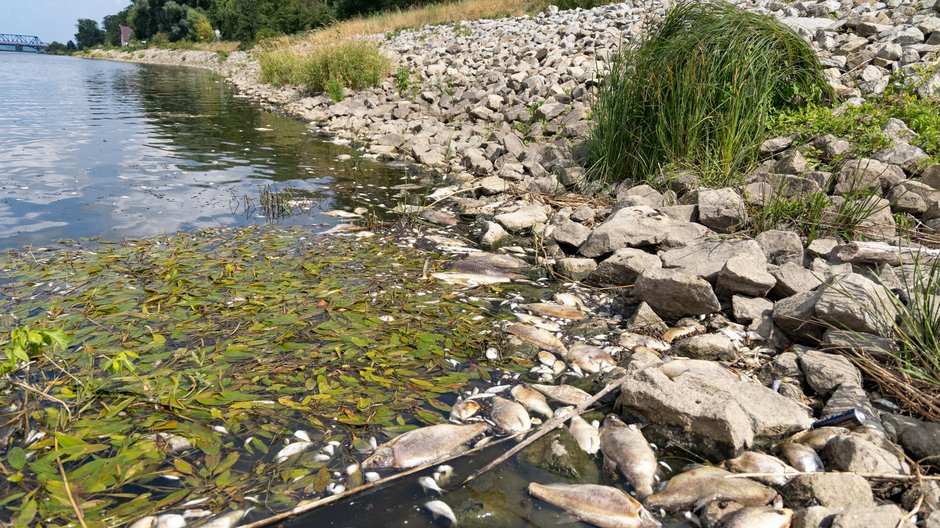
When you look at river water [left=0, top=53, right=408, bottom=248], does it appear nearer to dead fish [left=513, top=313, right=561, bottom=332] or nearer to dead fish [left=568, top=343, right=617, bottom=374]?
dead fish [left=513, top=313, right=561, bottom=332]

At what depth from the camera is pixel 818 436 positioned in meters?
2.63

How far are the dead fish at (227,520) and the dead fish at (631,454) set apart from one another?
1.56 metres

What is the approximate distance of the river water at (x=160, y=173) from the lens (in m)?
5.99

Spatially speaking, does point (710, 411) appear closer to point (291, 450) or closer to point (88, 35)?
point (291, 450)

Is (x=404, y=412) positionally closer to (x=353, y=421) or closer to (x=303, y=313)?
(x=353, y=421)

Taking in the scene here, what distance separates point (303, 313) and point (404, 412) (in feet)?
4.26

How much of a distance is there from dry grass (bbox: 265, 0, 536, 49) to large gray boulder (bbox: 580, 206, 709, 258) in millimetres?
17978

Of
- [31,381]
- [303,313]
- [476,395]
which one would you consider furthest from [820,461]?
[31,381]

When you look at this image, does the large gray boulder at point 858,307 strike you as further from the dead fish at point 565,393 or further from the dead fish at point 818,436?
the dead fish at point 565,393

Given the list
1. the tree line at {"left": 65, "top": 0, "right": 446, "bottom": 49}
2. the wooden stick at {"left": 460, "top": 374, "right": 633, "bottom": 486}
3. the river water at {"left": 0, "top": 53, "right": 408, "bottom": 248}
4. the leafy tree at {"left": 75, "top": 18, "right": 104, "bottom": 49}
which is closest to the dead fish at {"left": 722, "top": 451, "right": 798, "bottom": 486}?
the wooden stick at {"left": 460, "top": 374, "right": 633, "bottom": 486}

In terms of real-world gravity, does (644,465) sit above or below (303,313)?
below

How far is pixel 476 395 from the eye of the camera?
3168 mm

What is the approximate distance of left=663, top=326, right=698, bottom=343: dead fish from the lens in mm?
3822

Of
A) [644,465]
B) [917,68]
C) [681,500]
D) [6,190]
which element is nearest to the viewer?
[681,500]
